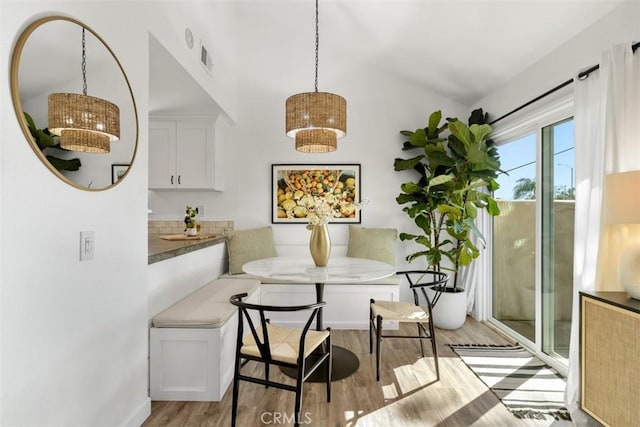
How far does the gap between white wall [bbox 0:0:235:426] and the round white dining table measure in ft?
2.57

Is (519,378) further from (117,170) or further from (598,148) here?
(117,170)

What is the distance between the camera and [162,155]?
138 inches

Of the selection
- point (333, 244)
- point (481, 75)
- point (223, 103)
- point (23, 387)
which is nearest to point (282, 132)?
point (223, 103)

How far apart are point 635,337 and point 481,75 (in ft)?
8.35

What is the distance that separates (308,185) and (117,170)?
2.41 m

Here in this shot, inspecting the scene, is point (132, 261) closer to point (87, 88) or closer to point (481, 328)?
point (87, 88)

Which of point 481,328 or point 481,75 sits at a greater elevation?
point 481,75

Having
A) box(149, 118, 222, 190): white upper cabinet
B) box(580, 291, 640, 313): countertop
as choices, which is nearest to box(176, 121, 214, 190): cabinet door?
box(149, 118, 222, 190): white upper cabinet

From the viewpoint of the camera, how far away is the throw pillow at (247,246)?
3500 millimetres

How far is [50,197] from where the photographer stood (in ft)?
3.90

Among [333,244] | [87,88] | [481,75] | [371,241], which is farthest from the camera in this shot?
[333,244]

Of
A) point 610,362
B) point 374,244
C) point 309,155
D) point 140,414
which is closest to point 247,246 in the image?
point 309,155

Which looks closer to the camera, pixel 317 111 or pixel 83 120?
→ pixel 83 120

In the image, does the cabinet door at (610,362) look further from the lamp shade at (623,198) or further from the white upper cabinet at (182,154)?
the white upper cabinet at (182,154)
